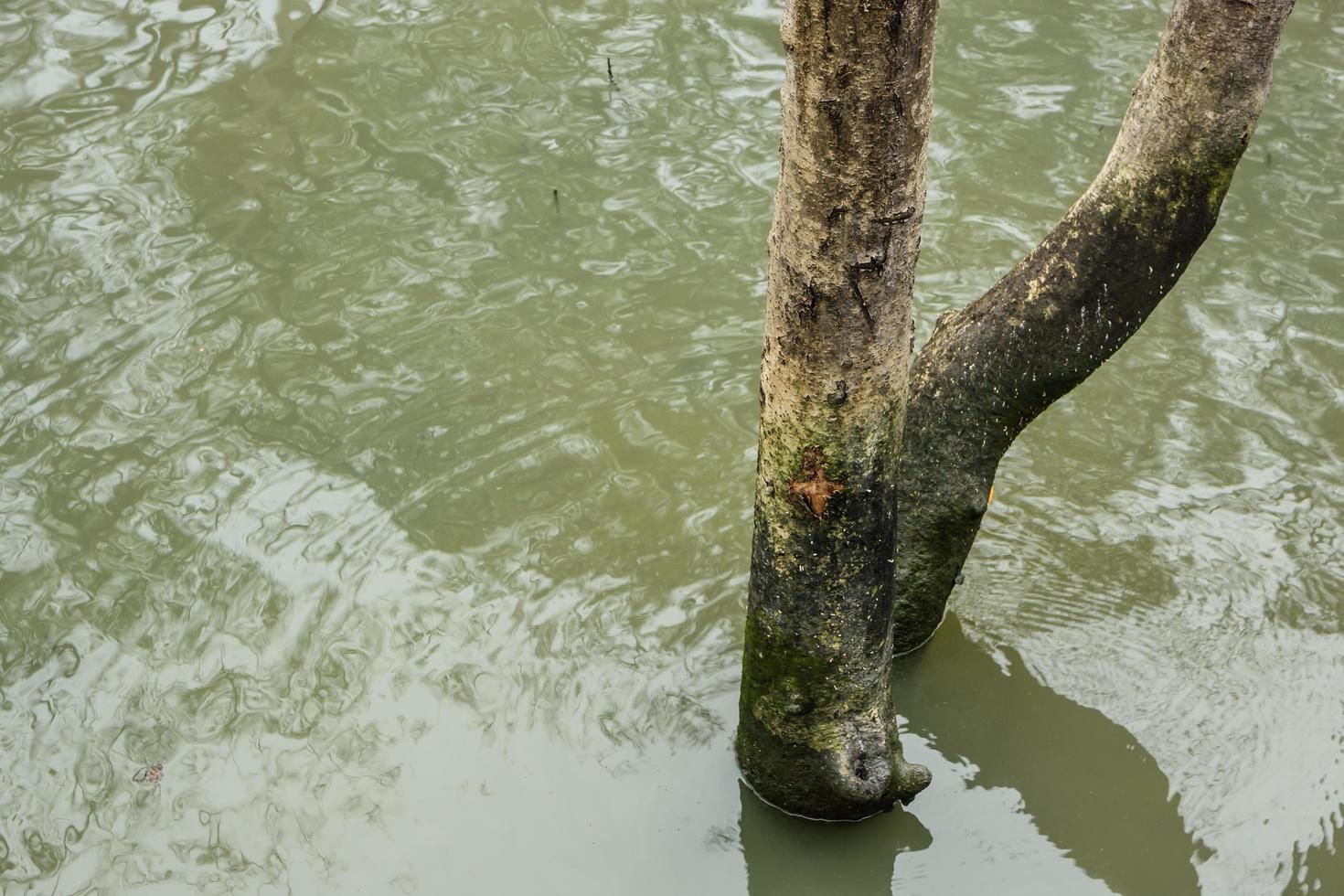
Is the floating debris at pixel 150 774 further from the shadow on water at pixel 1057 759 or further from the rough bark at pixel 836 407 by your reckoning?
the shadow on water at pixel 1057 759

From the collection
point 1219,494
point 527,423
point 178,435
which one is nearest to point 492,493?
point 527,423

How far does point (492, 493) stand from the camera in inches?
184

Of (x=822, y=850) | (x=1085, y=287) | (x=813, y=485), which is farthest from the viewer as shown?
(x=822, y=850)

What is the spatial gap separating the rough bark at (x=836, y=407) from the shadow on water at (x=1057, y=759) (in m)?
0.36

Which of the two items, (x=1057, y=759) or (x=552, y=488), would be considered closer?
(x=1057, y=759)

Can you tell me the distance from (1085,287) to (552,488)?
2.01 metres

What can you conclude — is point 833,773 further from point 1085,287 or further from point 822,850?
point 1085,287

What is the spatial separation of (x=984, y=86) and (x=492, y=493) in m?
3.46

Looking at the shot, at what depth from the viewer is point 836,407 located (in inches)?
116

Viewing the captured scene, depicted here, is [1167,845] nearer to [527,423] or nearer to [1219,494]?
[1219,494]

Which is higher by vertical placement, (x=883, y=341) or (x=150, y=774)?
(x=883, y=341)

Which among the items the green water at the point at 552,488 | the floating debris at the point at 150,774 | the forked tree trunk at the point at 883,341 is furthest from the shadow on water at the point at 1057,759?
the floating debris at the point at 150,774

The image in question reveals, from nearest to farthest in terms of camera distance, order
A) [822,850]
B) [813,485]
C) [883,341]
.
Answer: [883,341] < [813,485] < [822,850]

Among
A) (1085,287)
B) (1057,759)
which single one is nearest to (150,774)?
(1057,759)
